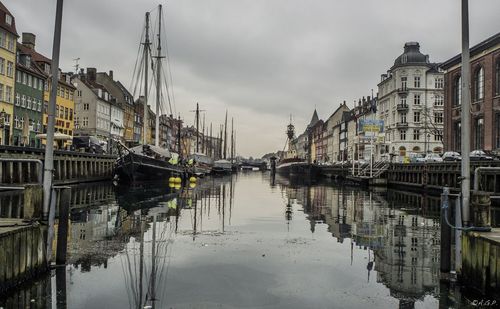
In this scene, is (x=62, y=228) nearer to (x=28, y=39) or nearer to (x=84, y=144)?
(x=84, y=144)

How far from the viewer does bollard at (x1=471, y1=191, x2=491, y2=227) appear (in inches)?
387

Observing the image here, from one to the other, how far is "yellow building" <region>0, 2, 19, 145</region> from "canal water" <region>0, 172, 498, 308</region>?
44.2m

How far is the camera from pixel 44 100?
75.5 metres

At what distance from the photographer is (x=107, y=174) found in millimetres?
59750

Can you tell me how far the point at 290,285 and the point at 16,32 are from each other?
64.7 meters

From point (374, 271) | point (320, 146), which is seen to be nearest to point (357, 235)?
point (374, 271)

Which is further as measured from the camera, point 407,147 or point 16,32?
point 407,147

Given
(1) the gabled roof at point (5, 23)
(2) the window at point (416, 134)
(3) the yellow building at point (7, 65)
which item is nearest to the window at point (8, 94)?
(3) the yellow building at point (7, 65)

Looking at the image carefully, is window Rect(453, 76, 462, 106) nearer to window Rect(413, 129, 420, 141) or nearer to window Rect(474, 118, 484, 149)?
window Rect(474, 118, 484, 149)

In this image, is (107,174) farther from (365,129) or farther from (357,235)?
(357,235)

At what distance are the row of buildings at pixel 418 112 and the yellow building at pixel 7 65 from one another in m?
44.9

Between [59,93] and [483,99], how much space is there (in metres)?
64.4

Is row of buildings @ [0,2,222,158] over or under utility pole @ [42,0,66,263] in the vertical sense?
over

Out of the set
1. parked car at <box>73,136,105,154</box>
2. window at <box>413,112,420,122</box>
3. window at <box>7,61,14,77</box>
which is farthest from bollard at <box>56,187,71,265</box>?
window at <box>413,112,420,122</box>
